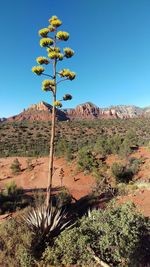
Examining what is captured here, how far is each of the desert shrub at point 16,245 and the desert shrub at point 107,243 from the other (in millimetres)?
449

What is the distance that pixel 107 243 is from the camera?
20.0 feet

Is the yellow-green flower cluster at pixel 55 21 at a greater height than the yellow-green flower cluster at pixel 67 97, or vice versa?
the yellow-green flower cluster at pixel 55 21

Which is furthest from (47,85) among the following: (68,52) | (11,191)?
(11,191)

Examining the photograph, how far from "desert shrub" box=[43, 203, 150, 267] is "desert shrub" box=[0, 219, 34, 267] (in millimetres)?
449

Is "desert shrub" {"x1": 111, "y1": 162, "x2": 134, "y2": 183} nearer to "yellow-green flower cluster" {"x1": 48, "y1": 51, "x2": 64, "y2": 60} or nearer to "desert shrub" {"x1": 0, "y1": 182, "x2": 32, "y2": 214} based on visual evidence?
"desert shrub" {"x1": 0, "y1": 182, "x2": 32, "y2": 214}

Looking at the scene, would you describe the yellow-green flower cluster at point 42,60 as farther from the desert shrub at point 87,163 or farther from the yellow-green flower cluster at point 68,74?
the desert shrub at point 87,163

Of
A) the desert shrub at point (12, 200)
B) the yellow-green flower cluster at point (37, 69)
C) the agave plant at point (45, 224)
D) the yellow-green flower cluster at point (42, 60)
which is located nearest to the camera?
the agave plant at point (45, 224)

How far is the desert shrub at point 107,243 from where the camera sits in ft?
20.1

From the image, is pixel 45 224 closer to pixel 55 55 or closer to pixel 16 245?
pixel 16 245

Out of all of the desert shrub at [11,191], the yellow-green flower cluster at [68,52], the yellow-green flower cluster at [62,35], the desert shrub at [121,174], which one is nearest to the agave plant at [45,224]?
the yellow-green flower cluster at [68,52]

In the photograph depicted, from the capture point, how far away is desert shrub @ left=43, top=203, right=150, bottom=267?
6.12 m

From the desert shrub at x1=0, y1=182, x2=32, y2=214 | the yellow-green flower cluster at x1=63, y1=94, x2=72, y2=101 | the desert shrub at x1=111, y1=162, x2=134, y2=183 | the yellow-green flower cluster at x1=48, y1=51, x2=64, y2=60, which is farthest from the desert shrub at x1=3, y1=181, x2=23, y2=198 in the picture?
the yellow-green flower cluster at x1=48, y1=51, x2=64, y2=60

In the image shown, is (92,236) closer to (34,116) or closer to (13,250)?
(13,250)

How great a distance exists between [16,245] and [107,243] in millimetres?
2325
